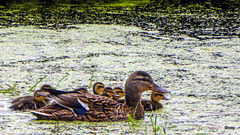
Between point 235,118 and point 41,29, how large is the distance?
14.5 ft

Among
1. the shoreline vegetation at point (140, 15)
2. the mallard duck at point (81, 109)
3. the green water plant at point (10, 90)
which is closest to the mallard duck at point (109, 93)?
the mallard duck at point (81, 109)

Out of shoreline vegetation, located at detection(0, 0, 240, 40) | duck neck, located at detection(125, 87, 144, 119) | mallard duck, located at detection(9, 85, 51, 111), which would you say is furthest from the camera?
shoreline vegetation, located at detection(0, 0, 240, 40)

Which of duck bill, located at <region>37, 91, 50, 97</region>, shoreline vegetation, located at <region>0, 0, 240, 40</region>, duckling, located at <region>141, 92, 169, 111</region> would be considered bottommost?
duckling, located at <region>141, 92, 169, 111</region>

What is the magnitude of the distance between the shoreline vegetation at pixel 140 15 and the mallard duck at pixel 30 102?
11.3 feet

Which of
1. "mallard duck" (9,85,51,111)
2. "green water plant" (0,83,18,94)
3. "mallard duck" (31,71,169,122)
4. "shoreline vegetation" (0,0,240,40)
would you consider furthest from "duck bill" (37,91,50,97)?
"shoreline vegetation" (0,0,240,40)

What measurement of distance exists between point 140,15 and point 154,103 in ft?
15.9

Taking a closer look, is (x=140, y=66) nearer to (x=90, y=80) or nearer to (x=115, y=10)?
(x=90, y=80)

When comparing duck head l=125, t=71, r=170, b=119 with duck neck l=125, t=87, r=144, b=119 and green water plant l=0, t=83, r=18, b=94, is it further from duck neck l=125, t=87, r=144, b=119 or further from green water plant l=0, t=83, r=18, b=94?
green water plant l=0, t=83, r=18, b=94

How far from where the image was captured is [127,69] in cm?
477

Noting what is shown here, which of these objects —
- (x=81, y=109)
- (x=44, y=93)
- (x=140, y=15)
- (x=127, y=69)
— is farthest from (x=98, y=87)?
(x=140, y=15)

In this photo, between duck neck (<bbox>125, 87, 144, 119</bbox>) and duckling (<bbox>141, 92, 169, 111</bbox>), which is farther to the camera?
duckling (<bbox>141, 92, 169, 111</bbox>)

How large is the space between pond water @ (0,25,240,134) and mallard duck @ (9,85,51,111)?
0.06m

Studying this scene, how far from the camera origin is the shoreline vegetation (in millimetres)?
7102

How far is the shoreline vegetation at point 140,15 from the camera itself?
710 cm
